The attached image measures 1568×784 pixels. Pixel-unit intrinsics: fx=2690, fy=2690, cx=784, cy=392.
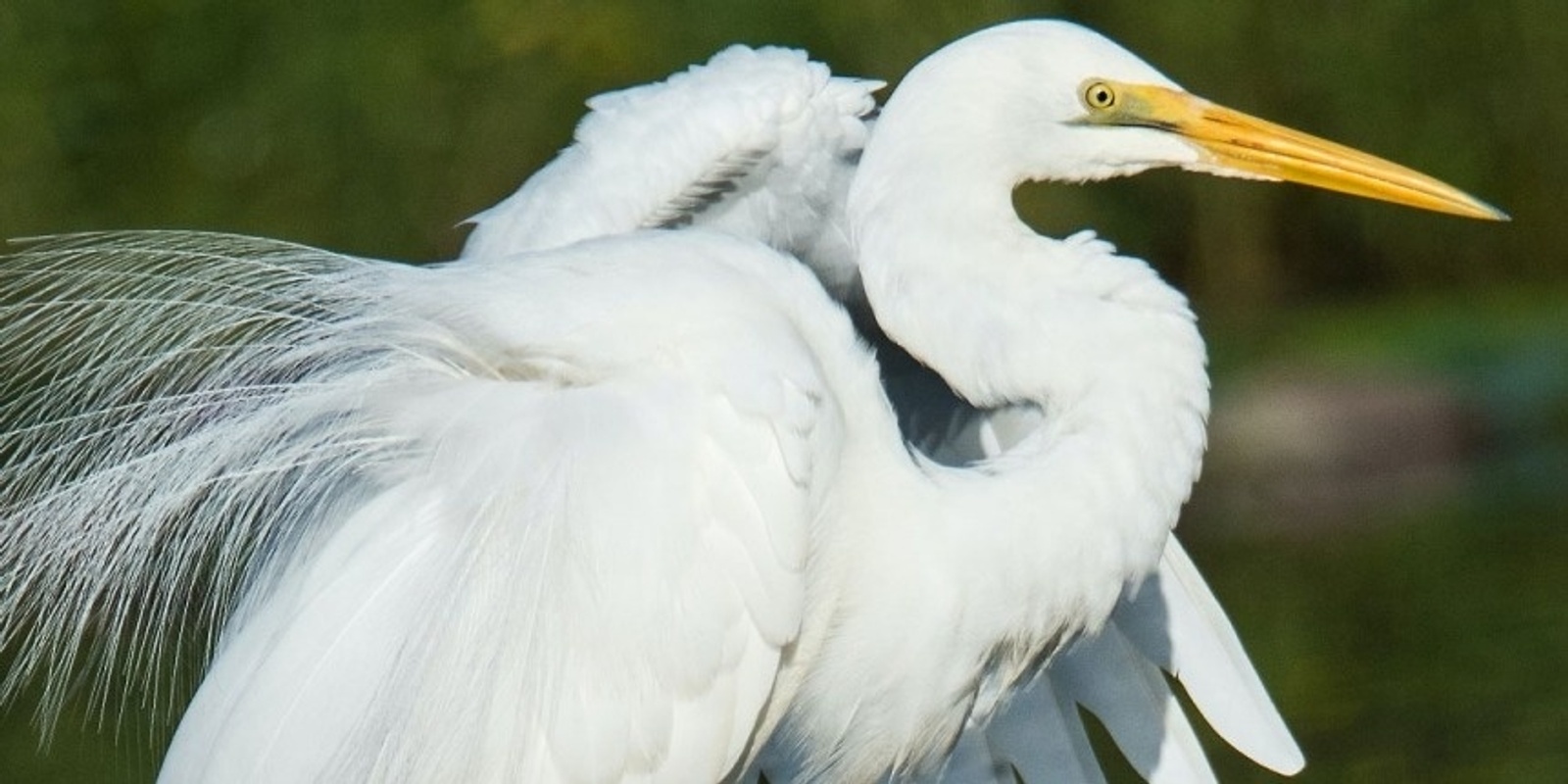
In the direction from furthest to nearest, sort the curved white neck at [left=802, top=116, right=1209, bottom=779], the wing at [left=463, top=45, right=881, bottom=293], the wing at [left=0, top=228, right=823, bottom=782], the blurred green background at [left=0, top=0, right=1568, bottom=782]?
the blurred green background at [left=0, top=0, right=1568, bottom=782]
the wing at [left=463, top=45, right=881, bottom=293]
the curved white neck at [left=802, top=116, right=1209, bottom=779]
the wing at [left=0, top=228, right=823, bottom=782]

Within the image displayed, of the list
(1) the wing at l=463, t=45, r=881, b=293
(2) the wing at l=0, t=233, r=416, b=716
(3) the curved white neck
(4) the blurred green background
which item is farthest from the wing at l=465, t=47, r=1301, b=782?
(4) the blurred green background

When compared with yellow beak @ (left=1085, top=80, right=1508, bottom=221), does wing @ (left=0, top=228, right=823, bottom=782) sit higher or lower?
lower

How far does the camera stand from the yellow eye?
3.11 metres

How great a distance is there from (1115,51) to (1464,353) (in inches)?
196

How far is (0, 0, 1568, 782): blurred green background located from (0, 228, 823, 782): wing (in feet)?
12.2

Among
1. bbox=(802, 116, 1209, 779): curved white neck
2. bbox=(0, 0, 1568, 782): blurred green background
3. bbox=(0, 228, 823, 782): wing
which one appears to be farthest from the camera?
bbox=(0, 0, 1568, 782): blurred green background

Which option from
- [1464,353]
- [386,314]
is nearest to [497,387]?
[386,314]

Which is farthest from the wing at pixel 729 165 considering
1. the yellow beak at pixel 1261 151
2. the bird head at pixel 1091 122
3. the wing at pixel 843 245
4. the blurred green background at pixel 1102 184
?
the blurred green background at pixel 1102 184

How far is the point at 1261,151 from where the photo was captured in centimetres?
321

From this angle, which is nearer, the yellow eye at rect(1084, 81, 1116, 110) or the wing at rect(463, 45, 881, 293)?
the yellow eye at rect(1084, 81, 1116, 110)

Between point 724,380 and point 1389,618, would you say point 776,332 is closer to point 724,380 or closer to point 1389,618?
point 724,380

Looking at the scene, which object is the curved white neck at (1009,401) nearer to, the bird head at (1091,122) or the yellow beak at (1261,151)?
the bird head at (1091,122)

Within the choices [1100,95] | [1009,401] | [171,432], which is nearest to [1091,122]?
[1100,95]

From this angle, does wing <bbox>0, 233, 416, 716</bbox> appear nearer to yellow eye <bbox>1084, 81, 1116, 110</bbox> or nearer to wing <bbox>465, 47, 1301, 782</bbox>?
wing <bbox>465, 47, 1301, 782</bbox>
